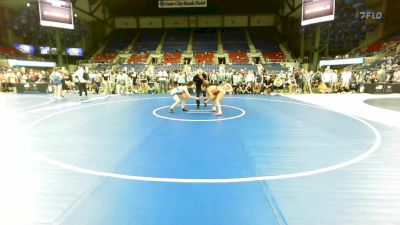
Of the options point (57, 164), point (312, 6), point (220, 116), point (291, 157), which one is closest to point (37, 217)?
point (57, 164)

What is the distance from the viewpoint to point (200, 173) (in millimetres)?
3982

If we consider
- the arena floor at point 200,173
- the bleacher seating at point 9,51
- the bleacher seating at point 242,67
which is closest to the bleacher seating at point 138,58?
the bleacher seating at point 242,67

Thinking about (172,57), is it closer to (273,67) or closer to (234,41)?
(234,41)

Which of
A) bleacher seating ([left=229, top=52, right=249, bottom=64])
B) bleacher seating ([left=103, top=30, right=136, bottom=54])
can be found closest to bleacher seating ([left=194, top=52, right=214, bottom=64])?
bleacher seating ([left=229, top=52, right=249, bottom=64])

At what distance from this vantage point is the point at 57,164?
14.3 ft

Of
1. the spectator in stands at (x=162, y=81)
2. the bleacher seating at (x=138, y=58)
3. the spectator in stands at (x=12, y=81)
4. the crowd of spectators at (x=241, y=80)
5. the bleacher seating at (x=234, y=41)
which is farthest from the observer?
the bleacher seating at (x=234, y=41)

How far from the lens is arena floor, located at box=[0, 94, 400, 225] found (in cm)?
293

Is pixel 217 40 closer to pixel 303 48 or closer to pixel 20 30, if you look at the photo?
pixel 303 48

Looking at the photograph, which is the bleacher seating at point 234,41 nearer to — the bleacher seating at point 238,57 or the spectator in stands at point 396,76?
the bleacher seating at point 238,57

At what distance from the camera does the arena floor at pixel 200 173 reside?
293cm

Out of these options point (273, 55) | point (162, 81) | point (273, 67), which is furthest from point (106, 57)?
point (273, 55)

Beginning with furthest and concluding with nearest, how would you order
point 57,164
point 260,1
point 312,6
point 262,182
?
point 260,1 < point 312,6 < point 57,164 < point 262,182

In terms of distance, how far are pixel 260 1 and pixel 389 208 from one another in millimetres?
38138

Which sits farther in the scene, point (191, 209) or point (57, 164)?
point (57, 164)
